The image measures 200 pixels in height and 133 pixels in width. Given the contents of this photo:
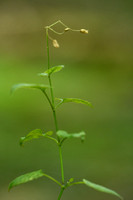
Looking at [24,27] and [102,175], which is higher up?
[24,27]

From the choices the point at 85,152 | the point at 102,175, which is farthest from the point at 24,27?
the point at 102,175

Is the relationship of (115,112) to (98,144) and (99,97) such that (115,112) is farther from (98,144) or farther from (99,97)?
(98,144)

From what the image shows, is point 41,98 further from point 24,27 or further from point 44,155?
point 24,27

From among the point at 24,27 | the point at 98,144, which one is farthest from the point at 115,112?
the point at 24,27

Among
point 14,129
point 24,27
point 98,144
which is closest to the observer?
point 98,144

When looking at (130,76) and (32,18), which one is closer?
(130,76)

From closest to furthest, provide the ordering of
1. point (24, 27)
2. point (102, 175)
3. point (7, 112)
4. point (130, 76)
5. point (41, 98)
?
point (102, 175) → point (7, 112) → point (41, 98) → point (130, 76) → point (24, 27)
